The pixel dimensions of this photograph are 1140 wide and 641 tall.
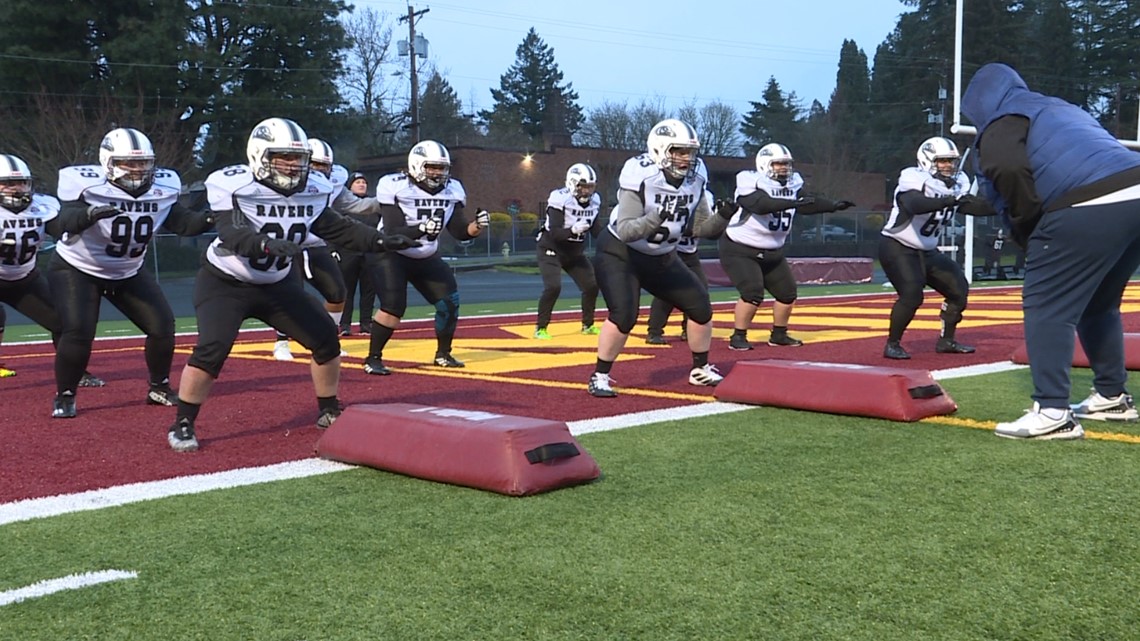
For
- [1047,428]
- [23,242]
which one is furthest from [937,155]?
[23,242]

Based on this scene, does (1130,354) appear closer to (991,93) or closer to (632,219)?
(991,93)

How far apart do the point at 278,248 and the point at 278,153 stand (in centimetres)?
72

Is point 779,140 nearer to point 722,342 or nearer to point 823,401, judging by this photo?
point 722,342

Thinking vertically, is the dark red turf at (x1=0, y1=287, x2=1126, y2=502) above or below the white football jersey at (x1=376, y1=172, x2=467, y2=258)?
below

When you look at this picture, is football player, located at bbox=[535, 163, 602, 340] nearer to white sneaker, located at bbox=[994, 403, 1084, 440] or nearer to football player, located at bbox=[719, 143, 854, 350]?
football player, located at bbox=[719, 143, 854, 350]

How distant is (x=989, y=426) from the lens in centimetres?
635

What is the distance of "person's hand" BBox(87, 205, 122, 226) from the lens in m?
6.97

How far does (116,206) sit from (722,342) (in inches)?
269

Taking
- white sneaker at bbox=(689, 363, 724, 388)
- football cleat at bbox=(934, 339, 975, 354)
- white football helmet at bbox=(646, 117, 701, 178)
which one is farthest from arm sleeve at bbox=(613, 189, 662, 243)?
football cleat at bbox=(934, 339, 975, 354)

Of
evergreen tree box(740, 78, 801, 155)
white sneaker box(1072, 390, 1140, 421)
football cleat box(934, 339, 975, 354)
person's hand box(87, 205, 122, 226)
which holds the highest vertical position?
evergreen tree box(740, 78, 801, 155)

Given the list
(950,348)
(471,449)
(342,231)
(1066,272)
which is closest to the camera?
(471,449)

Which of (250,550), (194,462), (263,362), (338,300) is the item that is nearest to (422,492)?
(250,550)

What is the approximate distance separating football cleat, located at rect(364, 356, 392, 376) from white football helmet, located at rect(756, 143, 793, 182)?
14.4 feet

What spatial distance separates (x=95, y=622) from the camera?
3.34 metres
